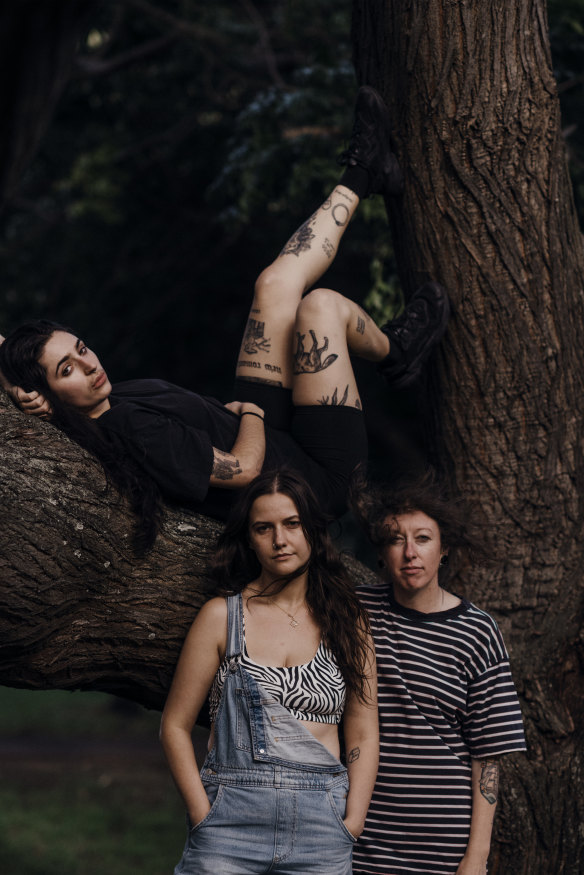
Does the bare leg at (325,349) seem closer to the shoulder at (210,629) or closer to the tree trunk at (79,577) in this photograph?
the tree trunk at (79,577)

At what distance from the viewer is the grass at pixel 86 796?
818 centimetres

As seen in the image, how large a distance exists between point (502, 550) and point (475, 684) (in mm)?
993

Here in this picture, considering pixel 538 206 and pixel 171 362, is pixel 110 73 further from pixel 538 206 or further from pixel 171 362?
pixel 538 206

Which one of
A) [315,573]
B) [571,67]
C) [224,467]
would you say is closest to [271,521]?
[315,573]

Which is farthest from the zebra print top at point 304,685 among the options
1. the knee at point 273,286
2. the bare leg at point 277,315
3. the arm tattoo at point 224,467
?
the knee at point 273,286

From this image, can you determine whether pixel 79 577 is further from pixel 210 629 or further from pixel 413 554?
pixel 413 554

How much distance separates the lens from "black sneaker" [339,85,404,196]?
4.04m

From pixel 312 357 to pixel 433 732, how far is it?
4.57 feet

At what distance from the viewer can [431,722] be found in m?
3.11

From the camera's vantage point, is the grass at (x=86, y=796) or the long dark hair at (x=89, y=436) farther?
the grass at (x=86, y=796)

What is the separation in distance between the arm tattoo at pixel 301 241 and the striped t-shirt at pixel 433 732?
1.60 metres

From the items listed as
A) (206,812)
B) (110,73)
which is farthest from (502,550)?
(110,73)

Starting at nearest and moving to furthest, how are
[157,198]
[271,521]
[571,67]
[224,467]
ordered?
[271,521] → [224,467] → [571,67] → [157,198]

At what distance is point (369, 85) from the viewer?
4242 millimetres
